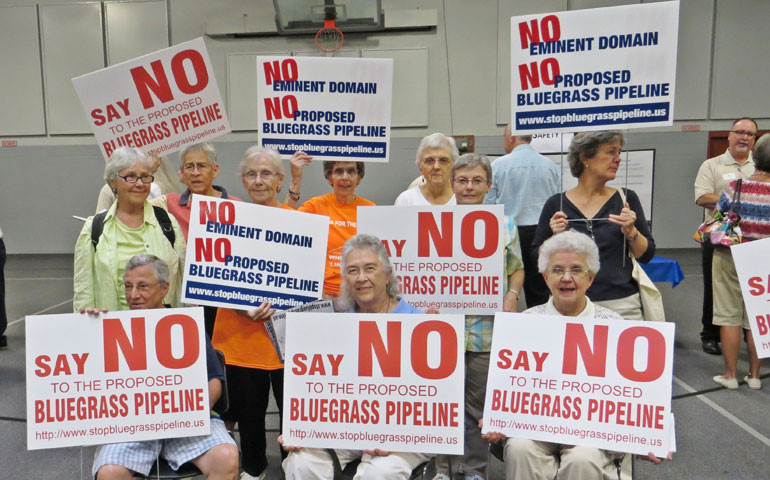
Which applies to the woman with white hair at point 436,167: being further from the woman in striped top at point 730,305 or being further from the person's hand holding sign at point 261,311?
the woman in striped top at point 730,305

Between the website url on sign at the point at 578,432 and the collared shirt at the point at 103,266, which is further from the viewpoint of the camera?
the collared shirt at the point at 103,266

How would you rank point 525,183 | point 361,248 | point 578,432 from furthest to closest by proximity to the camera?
point 525,183
point 361,248
point 578,432

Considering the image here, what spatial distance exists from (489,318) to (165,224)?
1565 millimetres

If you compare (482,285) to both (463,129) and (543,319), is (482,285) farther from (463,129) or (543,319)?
(463,129)

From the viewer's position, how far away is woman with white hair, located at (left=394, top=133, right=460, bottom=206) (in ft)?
9.14

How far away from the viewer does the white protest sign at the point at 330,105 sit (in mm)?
3146

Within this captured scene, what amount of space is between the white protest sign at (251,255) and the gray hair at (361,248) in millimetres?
225

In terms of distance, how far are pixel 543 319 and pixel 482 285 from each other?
1.79 ft

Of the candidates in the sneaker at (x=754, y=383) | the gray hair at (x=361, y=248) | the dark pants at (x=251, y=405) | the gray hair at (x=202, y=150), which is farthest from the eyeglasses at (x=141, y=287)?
the sneaker at (x=754, y=383)

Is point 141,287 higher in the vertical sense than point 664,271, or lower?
higher

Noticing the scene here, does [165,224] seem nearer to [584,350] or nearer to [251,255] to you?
[251,255]

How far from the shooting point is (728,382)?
3941 millimetres

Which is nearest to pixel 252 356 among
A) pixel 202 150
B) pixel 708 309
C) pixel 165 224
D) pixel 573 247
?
pixel 165 224

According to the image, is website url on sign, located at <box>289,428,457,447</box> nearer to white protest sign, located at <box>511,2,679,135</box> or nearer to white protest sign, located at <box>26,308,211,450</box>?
white protest sign, located at <box>26,308,211,450</box>
